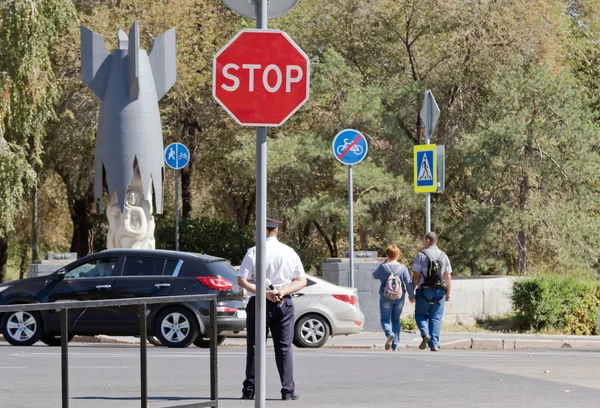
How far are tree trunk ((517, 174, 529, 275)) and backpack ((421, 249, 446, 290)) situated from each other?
11.0 meters

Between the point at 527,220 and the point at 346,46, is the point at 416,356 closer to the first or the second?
the point at 527,220

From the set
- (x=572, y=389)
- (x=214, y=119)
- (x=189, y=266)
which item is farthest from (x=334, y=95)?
(x=572, y=389)

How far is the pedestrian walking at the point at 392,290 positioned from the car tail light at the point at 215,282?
227 cm

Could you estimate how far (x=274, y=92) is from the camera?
28.1 ft

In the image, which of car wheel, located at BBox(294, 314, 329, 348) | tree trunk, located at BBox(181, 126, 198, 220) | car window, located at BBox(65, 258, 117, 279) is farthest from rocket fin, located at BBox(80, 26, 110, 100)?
tree trunk, located at BBox(181, 126, 198, 220)

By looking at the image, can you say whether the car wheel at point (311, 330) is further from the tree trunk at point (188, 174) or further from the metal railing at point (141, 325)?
the tree trunk at point (188, 174)

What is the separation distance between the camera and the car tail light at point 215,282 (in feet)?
60.2

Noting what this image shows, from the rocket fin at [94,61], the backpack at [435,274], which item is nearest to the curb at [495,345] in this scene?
the backpack at [435,274]

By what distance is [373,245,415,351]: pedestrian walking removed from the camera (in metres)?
18.2

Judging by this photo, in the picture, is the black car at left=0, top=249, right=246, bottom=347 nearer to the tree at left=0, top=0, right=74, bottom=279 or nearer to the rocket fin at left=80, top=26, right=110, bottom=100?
the rocket fin at left=80, top=26, right=110, bottom=100

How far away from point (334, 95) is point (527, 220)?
7.20 metres

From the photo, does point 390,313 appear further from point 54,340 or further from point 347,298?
point 54,340

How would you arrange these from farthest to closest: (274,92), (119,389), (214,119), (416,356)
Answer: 1. (214,119)
2. (416,356)
3. (274,92)
4. (119,389)

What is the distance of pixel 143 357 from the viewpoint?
8422mm
